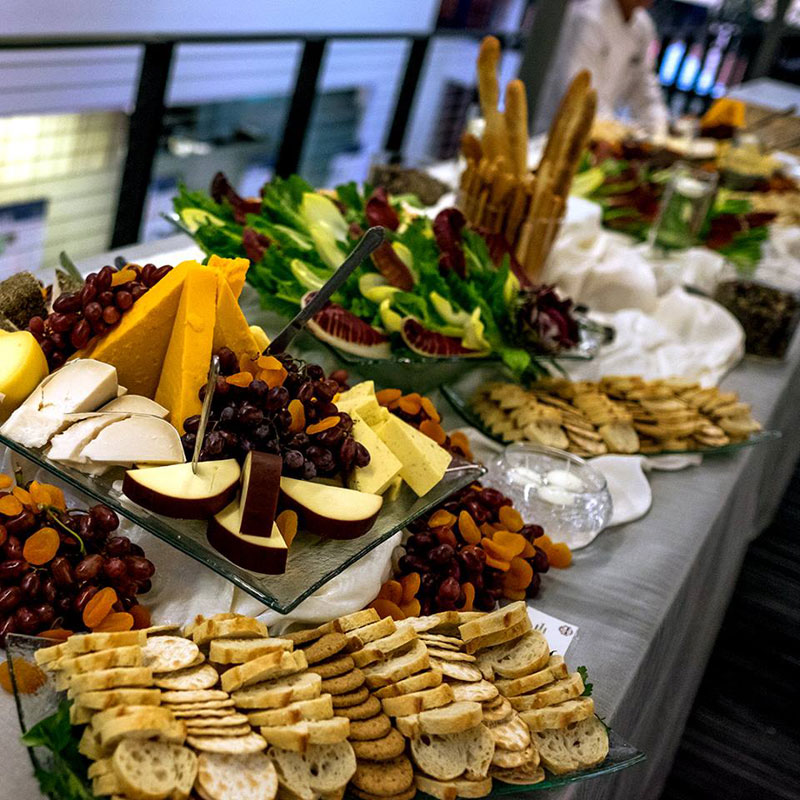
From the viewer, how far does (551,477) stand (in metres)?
1.25

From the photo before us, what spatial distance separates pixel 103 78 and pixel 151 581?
3.52 m

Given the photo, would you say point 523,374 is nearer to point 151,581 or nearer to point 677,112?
point 151,581

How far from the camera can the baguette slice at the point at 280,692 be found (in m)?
0.71

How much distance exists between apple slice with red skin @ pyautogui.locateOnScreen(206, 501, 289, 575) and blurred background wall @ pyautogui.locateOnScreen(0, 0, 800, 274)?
159 centimetres

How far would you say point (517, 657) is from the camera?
0.88 m

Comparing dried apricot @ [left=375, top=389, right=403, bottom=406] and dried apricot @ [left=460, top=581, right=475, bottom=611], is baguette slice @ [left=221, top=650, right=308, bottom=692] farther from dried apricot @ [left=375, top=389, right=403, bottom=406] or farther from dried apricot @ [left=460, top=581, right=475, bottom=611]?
dried apricot @ [left=375, top=389, right=403, bottom=406]

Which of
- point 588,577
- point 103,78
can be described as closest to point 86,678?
point 588,577

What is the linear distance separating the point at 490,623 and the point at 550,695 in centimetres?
8

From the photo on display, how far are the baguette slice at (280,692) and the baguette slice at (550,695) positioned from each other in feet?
0.67

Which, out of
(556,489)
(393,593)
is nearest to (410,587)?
(393,593)

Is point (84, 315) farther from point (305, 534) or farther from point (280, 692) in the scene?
point (280, 692)

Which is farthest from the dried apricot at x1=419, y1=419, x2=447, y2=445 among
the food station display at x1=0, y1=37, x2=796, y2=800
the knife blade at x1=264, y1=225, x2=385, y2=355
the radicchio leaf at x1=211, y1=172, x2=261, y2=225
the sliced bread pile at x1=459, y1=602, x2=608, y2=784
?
the radicchio leaf at x1=211, y1=172, x2=261, y2=225

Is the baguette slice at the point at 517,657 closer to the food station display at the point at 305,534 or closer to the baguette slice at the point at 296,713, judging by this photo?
the food station display at the point at 305,534

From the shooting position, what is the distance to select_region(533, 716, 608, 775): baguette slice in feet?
2.65
